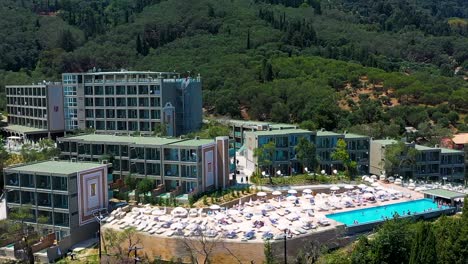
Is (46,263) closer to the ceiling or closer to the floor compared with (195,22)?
closer to the floor

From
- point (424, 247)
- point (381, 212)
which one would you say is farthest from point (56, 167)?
point (424, 247)

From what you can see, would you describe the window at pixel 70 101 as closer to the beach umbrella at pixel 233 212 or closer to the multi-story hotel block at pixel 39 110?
the multi-story hotel block at pixel 39 110

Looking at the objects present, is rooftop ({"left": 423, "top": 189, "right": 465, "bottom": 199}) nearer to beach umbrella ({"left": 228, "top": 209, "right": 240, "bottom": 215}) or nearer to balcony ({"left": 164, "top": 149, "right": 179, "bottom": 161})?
beach umbrella ({"left": 228, "top": 209, "right": 240, "bottom": 215})

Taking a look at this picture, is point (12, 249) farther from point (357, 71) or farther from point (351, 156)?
point (357, 71)

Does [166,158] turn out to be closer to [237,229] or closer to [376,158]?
[237,229]

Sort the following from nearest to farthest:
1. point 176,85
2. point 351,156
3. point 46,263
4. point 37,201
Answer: point 46,263, point 37,201, point 351,156, point 176,85

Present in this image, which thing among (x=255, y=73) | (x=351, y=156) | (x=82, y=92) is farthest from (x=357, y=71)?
(x=82, y=92)

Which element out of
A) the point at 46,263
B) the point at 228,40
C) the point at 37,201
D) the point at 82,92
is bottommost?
the point at 46,263
